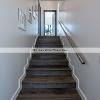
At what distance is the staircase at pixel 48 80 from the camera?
4459 mm

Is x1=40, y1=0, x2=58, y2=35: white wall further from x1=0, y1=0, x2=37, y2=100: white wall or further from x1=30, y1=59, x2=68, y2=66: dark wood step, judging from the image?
x1=0, y1=0, x2=37, y2=100: white wall

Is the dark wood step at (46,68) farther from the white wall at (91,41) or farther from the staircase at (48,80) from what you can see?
the white wall at (91,41)

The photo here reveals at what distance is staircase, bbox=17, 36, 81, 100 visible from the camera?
4.46 meters

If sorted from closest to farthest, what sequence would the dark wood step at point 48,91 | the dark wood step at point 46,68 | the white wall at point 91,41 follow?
the white wall at point 91,41 < the dark wood step at point 48,91 < the dark wood step at point 46,68

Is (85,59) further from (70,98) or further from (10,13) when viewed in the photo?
(10,13)

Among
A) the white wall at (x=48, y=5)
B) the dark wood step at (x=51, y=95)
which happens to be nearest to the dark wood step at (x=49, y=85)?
the dark wood step at (x=51, y=95)

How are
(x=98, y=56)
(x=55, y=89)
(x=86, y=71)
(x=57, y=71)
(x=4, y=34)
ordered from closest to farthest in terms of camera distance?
(x=98, y=56)
(x=4, y=34)
(x=86, y=71)
(x=55, y=89)
(x=57, y=71)

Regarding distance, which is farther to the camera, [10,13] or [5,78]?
[10,13]

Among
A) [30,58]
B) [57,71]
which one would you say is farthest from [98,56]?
[30,58]

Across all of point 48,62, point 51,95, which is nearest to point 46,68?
point 48,62

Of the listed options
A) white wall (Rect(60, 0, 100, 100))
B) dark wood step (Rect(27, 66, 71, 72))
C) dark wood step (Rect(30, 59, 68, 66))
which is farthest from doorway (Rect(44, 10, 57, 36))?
white wall (Rect(60, 0, 100, 100))

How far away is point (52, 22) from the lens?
13.8 m

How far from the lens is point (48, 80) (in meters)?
5.07

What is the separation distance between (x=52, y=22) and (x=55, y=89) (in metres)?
9.47
